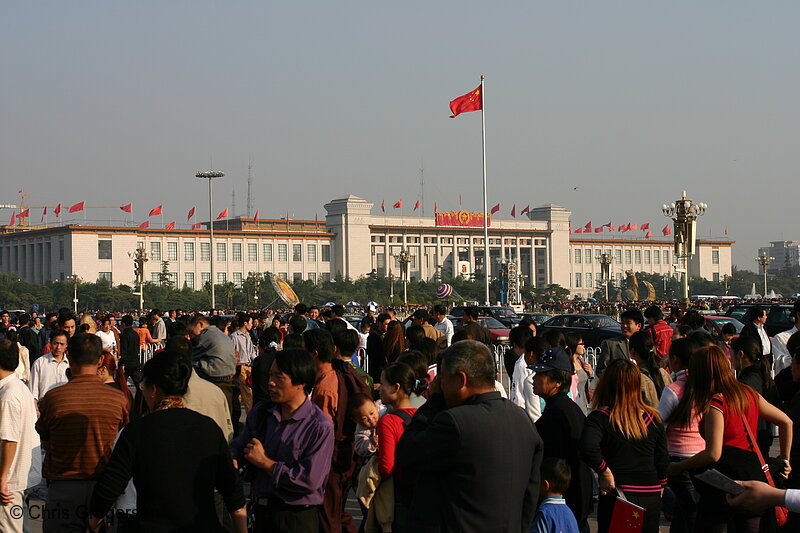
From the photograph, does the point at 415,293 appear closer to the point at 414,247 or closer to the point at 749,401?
the point at 414,247

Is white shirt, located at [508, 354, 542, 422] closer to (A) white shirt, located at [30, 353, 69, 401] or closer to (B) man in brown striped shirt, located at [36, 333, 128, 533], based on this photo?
(B) man in brown striped shirt, located at [36, 333, 128, 533]

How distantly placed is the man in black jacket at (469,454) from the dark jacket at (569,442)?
1467 mm

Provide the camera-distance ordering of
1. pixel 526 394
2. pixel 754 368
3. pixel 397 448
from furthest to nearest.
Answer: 1. pixel 526 394
2. pixel 754 368
3. pixel 397 448

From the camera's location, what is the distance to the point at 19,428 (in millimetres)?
5969

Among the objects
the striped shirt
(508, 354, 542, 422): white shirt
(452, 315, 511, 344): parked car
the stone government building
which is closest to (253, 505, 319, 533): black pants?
the striped shirt

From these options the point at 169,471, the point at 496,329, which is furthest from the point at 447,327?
the point at 496,329

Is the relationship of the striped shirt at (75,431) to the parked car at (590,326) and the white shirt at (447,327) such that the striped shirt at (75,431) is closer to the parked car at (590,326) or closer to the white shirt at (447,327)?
the white shirt at (447,327)

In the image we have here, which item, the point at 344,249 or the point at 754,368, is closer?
the point at 754,368

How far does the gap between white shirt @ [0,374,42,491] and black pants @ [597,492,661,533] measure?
3419 millimetres

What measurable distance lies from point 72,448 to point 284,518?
Answer: 1353 millimetres

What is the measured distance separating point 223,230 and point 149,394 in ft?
348

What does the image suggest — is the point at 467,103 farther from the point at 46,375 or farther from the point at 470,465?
the point at 470,465

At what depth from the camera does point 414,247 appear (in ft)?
392

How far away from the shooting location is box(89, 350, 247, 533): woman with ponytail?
15.1ft
